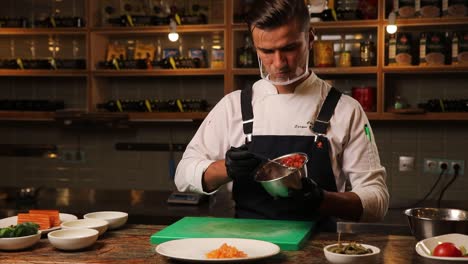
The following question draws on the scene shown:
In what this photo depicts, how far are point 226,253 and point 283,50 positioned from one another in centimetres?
80

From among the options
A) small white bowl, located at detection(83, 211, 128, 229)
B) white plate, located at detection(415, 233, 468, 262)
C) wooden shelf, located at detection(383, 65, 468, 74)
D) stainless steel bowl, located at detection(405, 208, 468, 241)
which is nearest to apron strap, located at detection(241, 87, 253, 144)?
small white bowl, located at detection(83, 211, 128, 229)

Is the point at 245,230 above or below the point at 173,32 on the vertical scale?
below

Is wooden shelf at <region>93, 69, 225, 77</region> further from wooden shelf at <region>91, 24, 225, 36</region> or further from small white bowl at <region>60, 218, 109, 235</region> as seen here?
small white bowl at <region>60, 218, 109, 235</region>

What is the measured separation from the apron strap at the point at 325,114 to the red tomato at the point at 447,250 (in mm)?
716

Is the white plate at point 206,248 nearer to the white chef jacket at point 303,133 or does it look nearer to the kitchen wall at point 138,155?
the white chef jacket at point 303,133

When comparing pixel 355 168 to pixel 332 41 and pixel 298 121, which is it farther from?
pixel 332 41

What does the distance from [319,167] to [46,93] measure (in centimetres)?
361

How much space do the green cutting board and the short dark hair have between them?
2.13 feet

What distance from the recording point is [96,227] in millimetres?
1954

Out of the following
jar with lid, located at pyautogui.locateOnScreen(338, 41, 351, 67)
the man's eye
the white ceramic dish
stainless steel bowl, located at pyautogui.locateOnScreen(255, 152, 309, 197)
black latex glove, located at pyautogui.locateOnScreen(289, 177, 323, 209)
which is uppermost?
jar with lid, located at pyautogui.locateOnScreen(338, 41, 351, 67)

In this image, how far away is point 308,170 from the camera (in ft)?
7.49

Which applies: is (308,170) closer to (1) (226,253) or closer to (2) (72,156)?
(1) (226,253)

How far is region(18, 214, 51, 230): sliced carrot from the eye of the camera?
80.7 inches

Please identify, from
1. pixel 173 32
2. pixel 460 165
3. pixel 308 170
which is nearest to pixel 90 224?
pixel 308 170
